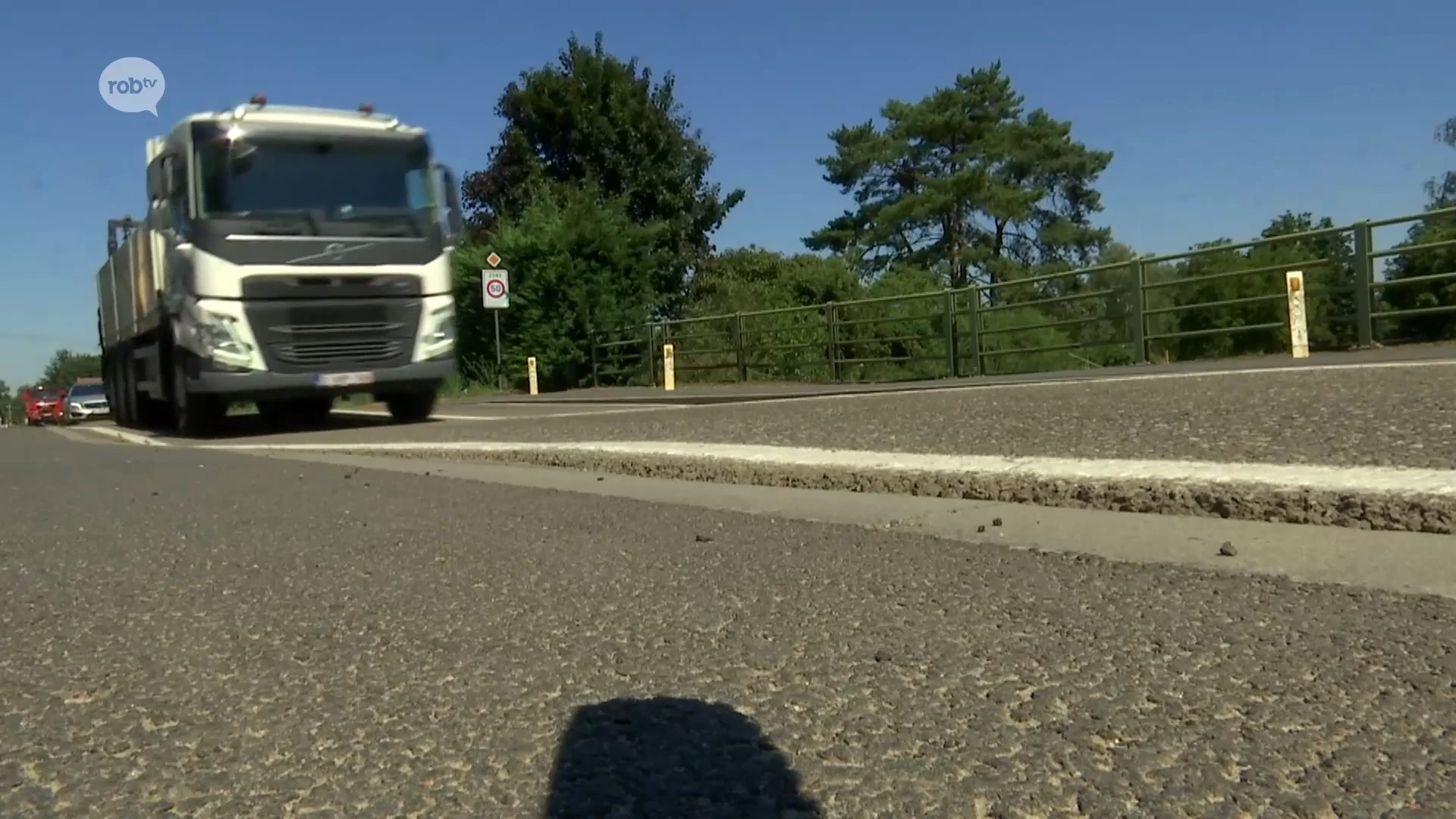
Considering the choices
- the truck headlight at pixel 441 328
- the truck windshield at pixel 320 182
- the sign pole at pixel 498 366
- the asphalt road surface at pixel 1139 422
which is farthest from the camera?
the sign pole at pixel 498 366

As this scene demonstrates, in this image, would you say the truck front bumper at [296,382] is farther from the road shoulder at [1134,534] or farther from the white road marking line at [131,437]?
the road shoulder at [1134,534]

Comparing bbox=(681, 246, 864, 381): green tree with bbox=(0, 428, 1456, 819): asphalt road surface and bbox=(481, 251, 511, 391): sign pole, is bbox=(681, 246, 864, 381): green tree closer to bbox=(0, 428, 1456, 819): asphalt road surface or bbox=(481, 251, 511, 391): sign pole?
bbox=(481, 251, 511, 391): sign pole

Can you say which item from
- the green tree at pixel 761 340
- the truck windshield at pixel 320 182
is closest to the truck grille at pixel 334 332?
the truck windshield at pixel 320 182

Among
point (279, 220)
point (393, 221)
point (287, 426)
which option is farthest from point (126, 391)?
point (393, 221)

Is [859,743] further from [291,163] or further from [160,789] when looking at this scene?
[291,163]

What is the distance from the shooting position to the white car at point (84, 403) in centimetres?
3569

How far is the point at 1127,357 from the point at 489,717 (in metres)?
17.9

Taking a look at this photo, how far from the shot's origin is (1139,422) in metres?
6.18

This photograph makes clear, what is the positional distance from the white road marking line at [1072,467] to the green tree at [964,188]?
3892 centimetres

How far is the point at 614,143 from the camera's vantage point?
41.4 metres

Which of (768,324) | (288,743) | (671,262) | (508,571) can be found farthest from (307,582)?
(671,262)

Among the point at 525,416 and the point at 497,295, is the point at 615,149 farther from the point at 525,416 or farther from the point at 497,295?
the point at 525,416

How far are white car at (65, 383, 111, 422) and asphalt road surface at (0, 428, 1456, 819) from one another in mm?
35604

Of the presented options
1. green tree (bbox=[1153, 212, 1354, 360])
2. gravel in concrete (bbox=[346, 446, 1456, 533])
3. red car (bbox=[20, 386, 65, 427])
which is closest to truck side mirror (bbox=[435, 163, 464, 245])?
gravel in concrete (bbox=[346, 446, 1456, 533])
